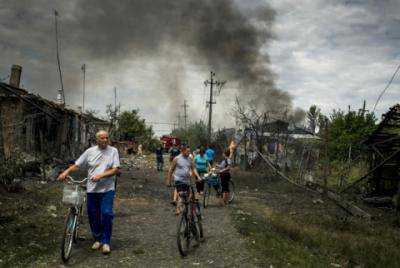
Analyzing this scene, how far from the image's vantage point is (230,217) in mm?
11664

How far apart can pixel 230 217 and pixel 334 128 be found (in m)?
31.9

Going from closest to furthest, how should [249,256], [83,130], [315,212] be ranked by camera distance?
[249,256], [315,212], [83,130]

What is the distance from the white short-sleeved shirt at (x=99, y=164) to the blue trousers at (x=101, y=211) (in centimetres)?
12

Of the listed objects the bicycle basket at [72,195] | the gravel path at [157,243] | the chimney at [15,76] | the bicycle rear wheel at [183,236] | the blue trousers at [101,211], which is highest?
the chimney at [15,76]

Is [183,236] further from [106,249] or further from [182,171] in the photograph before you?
[182,171]

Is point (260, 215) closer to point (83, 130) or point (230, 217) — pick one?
point (230, 217)

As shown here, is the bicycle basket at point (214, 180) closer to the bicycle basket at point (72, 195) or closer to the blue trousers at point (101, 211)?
the blue trousers at point (101, 211)

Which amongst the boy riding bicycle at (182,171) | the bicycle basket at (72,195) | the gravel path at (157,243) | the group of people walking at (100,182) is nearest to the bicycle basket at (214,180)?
the gravel path at (157,243)

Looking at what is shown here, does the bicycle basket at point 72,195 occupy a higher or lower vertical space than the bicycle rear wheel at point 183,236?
higher

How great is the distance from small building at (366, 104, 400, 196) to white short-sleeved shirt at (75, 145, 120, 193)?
39.4ft

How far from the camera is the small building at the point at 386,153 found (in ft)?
53.3

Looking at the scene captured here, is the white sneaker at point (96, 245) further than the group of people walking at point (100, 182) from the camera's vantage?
Yes

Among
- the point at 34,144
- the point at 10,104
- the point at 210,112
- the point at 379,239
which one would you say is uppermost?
the point at 210,112

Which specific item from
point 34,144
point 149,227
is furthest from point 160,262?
point 34,144
